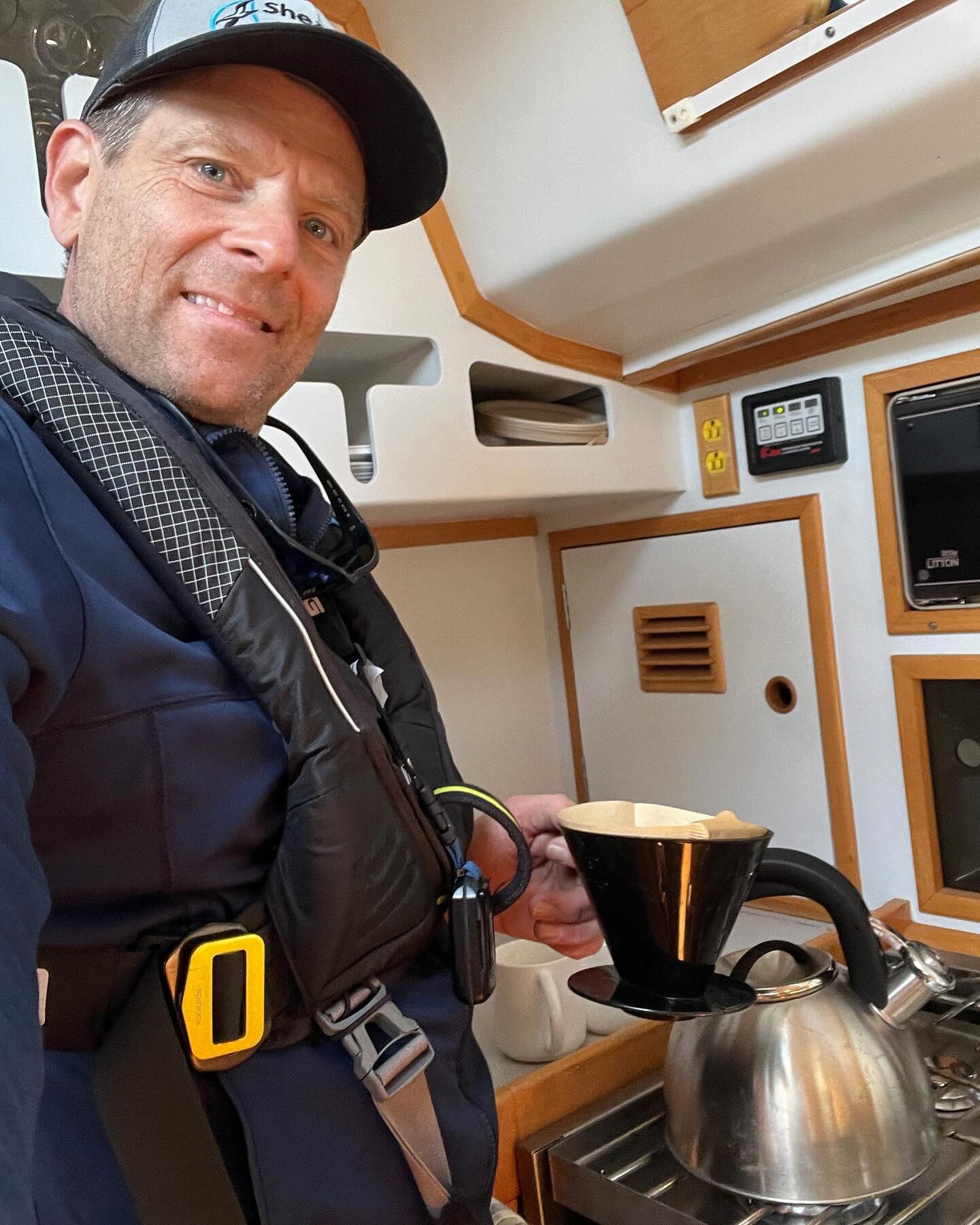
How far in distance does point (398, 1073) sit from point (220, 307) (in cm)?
50

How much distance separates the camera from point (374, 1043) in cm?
56

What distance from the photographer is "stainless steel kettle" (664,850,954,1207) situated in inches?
29.8

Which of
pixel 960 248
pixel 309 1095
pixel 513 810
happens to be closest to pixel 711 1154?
pixel 513 810

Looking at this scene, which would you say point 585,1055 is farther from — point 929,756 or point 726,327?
point 726,327

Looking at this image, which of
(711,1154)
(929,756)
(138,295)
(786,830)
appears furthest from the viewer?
(786,830)

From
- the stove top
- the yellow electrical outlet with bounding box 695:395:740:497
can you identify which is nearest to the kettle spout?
the stove top

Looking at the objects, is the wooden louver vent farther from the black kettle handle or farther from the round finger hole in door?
the black kettle handle

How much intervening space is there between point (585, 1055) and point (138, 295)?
0.83 m

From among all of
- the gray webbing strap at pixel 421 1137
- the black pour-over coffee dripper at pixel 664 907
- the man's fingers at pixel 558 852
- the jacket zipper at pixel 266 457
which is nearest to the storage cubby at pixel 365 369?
the jacket zipper at pixel 266 457

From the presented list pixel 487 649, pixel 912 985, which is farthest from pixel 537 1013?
pixel 487 649

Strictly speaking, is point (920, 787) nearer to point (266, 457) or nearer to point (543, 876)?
point (543, 876)

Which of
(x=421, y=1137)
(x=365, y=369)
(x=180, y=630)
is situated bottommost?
(x=421, y=1137)

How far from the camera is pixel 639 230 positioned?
105 cm

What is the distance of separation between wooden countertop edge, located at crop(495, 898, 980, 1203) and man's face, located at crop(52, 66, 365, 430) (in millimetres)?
687
